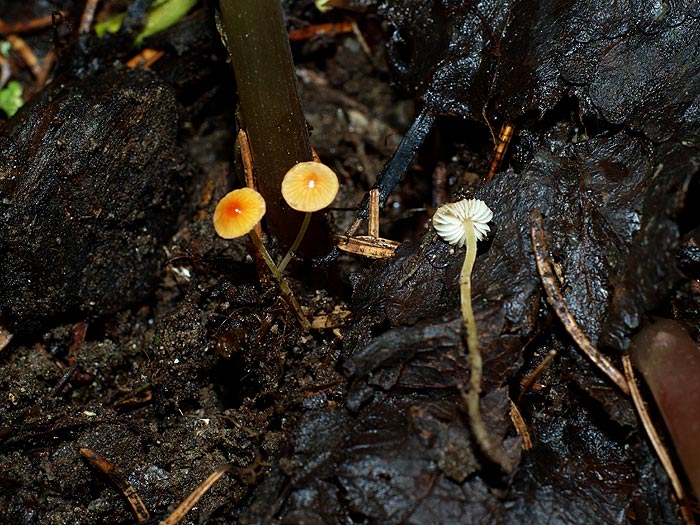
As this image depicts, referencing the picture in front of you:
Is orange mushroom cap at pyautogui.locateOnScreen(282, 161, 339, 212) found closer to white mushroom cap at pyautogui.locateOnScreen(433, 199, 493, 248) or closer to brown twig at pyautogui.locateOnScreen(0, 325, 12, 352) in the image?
white mushroom cap at pyautogui.locateOnScreen(433, 199, 493, 248)

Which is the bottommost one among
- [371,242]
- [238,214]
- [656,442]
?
[656,442]

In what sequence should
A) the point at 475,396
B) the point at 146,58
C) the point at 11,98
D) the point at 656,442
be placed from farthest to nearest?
1. the point at 11,98
2. the point at 146,58
3. the point at 656,442
4. the point at 475,396

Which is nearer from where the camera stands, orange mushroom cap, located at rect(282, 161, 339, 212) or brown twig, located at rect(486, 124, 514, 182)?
orange mushroom cap, located at rect(282, 161, 339, 212)

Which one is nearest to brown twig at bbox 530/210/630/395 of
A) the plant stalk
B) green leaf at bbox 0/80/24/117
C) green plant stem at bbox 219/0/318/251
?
the plant stalk

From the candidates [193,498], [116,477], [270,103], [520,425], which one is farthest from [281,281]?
[520,425]

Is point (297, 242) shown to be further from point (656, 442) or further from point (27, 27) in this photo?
point (27, 27)

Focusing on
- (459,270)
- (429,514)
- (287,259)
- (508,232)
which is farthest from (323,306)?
(429,514)

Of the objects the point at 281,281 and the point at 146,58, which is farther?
the point at 146,58

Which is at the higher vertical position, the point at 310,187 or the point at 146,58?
the point at 146,58
